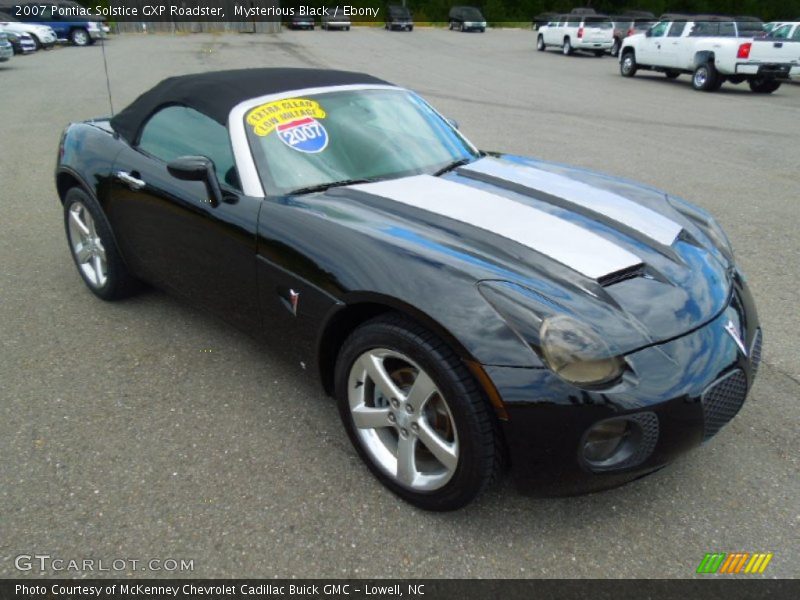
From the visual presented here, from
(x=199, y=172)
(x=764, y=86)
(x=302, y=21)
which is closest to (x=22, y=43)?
(x=302, y=21)

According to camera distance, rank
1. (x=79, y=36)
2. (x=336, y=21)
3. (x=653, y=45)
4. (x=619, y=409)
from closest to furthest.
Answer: (x=619, y=409) → (x=653, y=45) → (x=79, y=36) → (x=336, y=21)

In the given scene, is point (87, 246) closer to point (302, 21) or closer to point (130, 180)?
point (130, 180)

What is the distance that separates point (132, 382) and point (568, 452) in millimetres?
2189

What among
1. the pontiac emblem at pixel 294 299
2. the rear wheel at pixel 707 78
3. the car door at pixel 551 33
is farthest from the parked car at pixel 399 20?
the pontiac emblem at pixel 294 299

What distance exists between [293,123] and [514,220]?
1.17 m

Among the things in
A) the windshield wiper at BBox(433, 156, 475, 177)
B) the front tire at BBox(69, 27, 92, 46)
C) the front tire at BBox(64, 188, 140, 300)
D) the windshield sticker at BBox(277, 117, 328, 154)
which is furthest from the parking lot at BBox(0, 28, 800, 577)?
the front tire at BBox(69, 27, 92, 46)

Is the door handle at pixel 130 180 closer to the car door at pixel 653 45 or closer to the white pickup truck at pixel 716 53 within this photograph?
the white pickup truck at pixel 716 53

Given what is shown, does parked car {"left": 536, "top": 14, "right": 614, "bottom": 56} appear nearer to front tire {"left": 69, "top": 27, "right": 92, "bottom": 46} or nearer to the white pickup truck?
the white pickup truck

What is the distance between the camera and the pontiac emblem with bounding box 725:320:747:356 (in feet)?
7.56

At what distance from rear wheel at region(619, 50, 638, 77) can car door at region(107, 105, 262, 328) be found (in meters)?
18.0

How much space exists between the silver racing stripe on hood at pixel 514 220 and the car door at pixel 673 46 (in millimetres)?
16283

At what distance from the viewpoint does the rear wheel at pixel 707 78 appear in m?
15.6

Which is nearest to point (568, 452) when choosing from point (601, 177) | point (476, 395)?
point (476, 395)

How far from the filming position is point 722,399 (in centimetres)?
216
